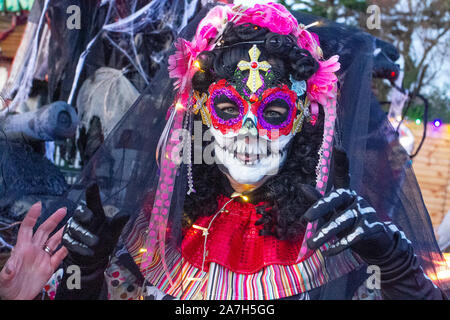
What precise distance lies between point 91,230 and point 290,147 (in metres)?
0.80

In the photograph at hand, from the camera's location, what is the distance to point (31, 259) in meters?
1.78

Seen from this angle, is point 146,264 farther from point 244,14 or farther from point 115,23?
point 115,23

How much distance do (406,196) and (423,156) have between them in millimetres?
4643

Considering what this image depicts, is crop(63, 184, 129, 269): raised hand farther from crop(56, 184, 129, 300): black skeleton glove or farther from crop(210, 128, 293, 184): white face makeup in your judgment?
crop(210, 128, 293, 184): white face makeup

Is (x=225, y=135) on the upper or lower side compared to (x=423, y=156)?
upper

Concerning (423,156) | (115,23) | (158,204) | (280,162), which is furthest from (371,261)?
(423,156)

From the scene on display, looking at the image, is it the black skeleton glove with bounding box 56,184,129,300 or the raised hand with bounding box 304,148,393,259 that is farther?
the black skeleton glove with bounding box 56,184,129,300

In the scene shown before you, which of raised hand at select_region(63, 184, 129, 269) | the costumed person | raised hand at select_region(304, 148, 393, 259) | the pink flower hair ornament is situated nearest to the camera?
raised hand at select_region(304, 148, 393, 259)

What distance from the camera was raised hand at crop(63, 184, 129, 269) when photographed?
5.28ft

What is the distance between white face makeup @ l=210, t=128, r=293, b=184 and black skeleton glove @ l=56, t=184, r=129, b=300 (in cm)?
44

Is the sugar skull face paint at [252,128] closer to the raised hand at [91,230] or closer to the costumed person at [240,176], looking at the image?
the costumed person at [240,176]

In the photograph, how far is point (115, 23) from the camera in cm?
307

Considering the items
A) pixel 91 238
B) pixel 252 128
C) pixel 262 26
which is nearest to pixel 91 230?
pixel 91 238

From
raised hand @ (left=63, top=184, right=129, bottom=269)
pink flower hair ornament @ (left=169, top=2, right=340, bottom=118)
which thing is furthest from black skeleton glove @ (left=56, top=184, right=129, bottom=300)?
pink flower hair ornament @ (left=169, top=2, right=340, bottom=118)
